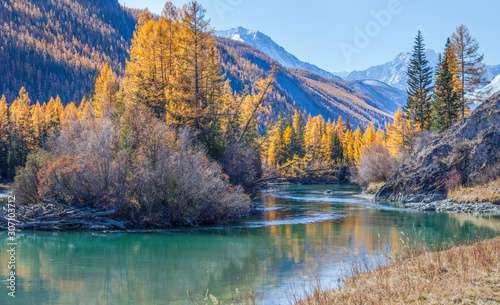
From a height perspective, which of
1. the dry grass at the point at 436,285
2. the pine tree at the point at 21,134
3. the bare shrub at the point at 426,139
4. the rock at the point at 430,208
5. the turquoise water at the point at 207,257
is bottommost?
the turquoise water at the point at 207,257

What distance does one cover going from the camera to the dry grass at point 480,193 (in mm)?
32031

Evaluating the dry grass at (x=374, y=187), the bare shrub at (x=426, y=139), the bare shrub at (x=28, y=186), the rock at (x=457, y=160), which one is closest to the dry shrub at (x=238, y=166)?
the bare shrub at (x=28, y=186)

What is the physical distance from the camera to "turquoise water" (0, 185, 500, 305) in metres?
12.2

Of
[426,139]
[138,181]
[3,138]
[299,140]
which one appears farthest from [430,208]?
[3,138]

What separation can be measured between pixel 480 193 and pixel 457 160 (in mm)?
4629

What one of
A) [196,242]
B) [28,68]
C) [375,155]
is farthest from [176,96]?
[28,68]

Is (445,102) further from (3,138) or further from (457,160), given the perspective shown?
(3,138)

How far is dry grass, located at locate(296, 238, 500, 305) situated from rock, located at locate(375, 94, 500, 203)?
91.1 feet

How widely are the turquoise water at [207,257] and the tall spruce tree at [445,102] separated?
2345 centimetres

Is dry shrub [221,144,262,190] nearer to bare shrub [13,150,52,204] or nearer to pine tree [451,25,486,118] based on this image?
bare shrub [13,150,52,204]

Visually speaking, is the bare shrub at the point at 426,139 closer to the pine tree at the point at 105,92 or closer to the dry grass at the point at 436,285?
the pine tree at the point at 105,92

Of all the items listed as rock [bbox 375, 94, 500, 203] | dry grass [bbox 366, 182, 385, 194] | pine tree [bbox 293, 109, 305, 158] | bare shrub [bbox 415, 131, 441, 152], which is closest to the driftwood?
rock [bbox 375, 94, 500, 203]

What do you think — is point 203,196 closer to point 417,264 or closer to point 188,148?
point 188,148

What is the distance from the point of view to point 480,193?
3338cm
